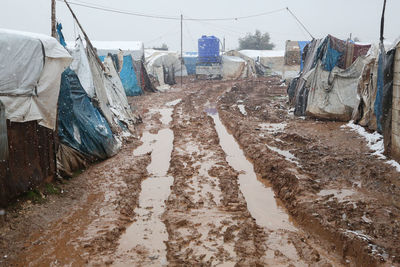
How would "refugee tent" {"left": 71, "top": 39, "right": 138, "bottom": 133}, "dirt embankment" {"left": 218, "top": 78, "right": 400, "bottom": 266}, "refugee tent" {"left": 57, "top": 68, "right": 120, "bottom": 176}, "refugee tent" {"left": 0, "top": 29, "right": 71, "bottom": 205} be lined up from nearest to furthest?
"dirt embankment" {"left": 218, "top": 78, "right": 400, "bottom": 266} → "refugee tent" {"left": 0, "top": 29, "right": 71, "bottom": 205} → "refugee tent" {"left": 57, "top": 68, "right": 120, "bottom": 176} → "refugee tent" {"left": 71, "top": 39, "right": 138, "bottom": 133}

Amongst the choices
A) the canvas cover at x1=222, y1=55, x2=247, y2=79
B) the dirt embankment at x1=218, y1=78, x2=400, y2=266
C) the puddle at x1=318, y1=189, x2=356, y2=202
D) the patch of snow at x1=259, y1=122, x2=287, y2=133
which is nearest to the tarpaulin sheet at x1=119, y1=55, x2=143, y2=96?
the dirt embankment at x1=218, y1=78, x2=400, y2=266

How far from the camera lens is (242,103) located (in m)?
14.8

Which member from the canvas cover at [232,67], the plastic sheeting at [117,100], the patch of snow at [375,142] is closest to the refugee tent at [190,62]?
the canvas cover at [232,67]

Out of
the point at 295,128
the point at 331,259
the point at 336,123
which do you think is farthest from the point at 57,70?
the point at 336,123

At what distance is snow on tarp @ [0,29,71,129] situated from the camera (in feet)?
13.5

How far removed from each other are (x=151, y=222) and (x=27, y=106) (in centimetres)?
234

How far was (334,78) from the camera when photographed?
392 inches

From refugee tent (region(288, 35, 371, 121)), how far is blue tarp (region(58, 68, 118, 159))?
6.60m

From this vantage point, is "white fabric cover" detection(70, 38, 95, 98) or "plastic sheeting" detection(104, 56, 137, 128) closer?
"white fabric cover" detection(70, 38, 95, 98)

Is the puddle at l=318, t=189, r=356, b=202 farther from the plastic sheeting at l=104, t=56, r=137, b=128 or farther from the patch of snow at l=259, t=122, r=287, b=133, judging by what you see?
the plastic sheeting at l=104, t=56, r=137, b=128

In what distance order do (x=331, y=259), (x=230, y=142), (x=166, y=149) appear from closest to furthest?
(x=331, y=259)
(x=166, y=149)
(x=230, y=142)

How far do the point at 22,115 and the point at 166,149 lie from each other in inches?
157

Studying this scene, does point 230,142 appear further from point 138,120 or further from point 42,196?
point 42,196

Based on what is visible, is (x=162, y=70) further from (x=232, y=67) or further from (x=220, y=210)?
(x=220, y=210)
